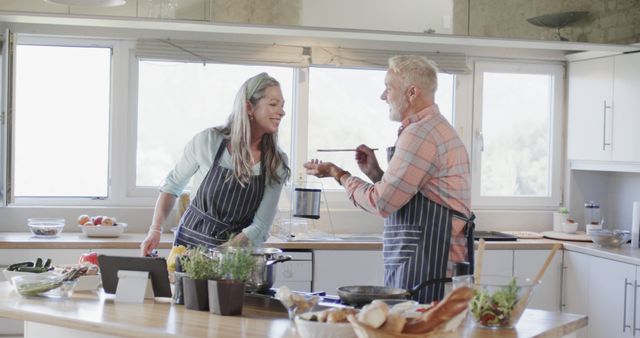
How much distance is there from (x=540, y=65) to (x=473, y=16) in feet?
3.64

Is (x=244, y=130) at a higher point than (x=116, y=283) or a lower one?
higher

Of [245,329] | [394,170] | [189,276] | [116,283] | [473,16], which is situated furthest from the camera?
[473,16]

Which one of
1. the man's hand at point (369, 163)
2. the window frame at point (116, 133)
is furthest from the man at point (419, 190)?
the window frame at point (116, 133)

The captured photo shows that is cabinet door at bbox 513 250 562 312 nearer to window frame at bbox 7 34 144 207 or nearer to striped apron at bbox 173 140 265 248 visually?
striped apron at bbox 173 140 265 248

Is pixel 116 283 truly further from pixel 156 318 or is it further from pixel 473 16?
pixel 473 16

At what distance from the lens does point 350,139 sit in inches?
233

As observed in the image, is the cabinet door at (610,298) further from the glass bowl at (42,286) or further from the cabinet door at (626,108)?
the glass bowl at (42,286)

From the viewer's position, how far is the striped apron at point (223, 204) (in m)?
3.81

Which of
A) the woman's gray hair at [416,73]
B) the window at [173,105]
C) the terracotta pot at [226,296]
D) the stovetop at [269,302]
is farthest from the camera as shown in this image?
the window at [173,105]

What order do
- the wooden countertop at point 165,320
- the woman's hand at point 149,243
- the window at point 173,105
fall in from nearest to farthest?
the wooden countertop at point 165,320 < the woman's hand at point 149,243 < the window at point 173,105

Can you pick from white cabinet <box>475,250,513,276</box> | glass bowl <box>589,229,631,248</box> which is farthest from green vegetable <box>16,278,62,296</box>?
glass bowl <box>589,229,631,248</box>

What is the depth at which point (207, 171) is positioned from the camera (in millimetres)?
3879

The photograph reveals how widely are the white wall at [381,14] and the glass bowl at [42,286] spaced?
2.42 metres

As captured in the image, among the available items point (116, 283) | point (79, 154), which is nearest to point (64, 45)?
point (79, 154)
